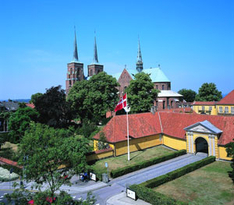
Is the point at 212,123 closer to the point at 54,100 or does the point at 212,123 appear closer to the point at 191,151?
the point at 191,151

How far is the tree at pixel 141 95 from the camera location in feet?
170

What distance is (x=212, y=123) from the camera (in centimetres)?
3297

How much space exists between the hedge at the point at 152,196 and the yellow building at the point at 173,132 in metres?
13.0

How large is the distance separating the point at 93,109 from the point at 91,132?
9903 mm

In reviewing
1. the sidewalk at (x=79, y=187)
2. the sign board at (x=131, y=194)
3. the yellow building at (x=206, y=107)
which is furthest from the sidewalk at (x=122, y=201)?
the yellow building at (x=206, y=107)

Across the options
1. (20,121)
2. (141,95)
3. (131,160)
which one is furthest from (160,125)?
(20,121)

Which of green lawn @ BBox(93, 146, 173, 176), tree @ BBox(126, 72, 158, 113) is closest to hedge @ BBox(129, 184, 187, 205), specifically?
green lawn @ BBox(93, 146, 173, 176)

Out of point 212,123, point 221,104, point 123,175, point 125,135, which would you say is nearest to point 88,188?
point 123,175

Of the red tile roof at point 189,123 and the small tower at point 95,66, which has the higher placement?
the small tower at point 95,66

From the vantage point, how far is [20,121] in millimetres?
44031

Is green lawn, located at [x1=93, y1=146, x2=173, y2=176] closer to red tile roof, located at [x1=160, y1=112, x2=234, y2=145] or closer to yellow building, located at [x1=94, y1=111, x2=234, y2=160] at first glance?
yellow building, located at [x1=94, y1=111, x2=234, y2=160]

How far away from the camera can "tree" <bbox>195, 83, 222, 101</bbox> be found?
285ft

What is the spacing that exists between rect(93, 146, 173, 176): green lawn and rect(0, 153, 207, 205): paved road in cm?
299

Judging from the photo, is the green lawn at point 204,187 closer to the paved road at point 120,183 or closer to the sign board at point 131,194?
the sign board at point 131,194
